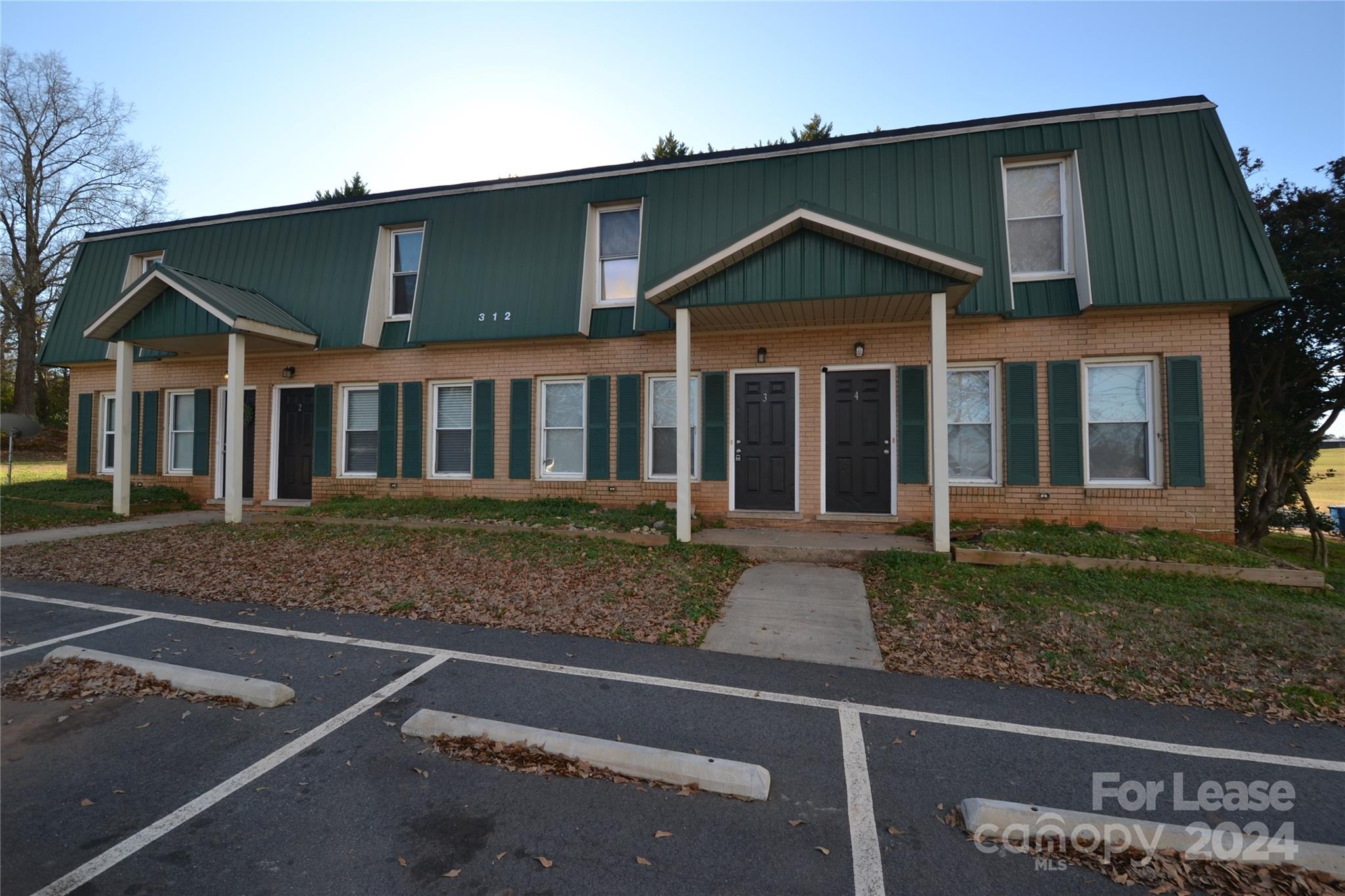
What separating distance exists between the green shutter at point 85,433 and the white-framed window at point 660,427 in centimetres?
1339

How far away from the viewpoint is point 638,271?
988 centimetres

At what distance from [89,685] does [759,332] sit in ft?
27.6

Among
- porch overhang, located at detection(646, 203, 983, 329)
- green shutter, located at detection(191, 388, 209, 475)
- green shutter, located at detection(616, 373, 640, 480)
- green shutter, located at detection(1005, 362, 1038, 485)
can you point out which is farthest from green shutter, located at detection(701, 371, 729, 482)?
green shutter, located at detection(191, 388, 209, 475)

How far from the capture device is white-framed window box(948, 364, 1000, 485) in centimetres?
878

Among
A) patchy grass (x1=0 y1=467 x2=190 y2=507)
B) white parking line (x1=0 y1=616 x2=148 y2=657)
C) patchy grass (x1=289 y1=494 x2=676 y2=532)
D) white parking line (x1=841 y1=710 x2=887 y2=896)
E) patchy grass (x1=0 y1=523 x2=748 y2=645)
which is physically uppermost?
patchy grass (x1=0 y1=467 x2=190 y2=507)

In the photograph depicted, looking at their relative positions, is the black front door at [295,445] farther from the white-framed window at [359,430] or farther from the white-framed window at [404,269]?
the white-framed window at [404,269]

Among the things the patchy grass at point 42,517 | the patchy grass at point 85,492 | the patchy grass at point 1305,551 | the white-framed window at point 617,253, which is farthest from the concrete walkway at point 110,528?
the patchy grass at point 1305,551

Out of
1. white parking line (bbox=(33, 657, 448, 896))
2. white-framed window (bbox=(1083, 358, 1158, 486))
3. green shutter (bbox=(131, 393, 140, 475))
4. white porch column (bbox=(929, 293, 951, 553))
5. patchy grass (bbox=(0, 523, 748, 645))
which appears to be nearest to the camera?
white parking line (bbox=(33, 657, 448, 896))

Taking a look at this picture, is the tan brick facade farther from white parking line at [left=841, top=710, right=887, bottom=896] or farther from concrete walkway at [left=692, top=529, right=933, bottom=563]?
white parking line at [left=841, top=710, right=887, bottom=896]

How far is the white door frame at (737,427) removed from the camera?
362 inches

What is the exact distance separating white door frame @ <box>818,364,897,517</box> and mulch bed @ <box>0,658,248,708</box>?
296 inches

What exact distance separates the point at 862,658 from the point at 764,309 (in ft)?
16.4

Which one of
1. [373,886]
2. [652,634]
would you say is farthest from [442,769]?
[652,634]

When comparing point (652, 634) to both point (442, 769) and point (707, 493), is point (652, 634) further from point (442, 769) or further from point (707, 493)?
point (707, 493)
